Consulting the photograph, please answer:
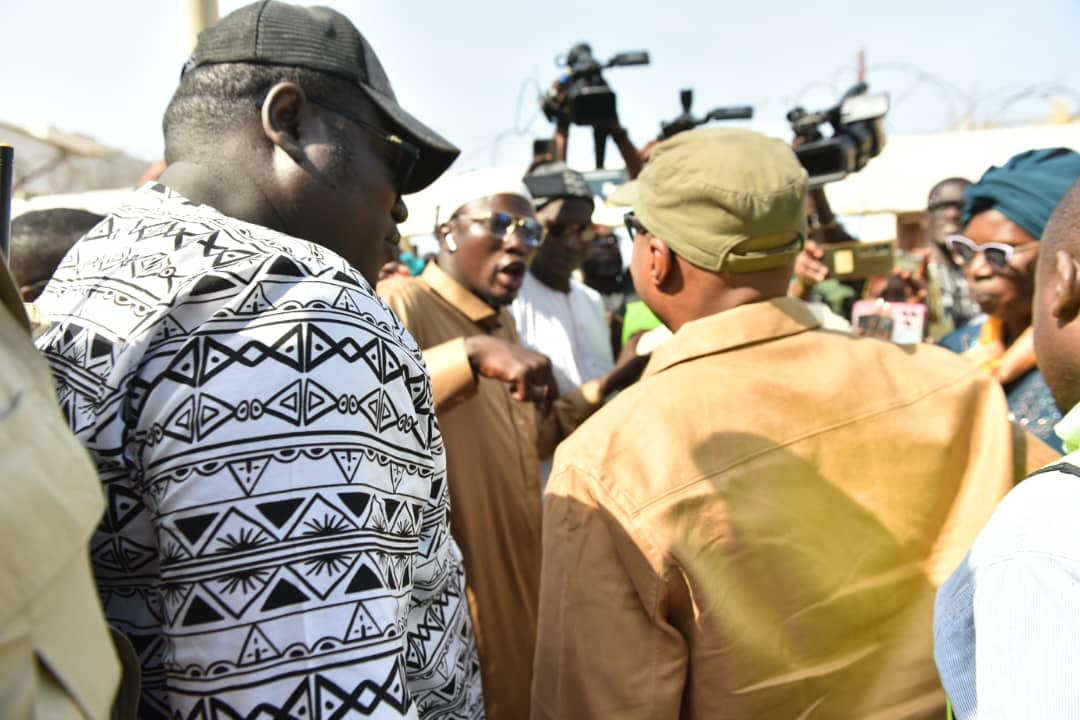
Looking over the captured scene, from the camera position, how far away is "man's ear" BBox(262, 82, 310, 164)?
127cm

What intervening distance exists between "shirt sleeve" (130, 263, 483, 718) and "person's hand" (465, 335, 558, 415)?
1755mm

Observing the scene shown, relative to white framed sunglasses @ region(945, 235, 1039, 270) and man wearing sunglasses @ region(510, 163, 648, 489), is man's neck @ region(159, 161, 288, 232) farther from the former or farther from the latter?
man wearing sunglasses @ region(510, 163, 648, 489)

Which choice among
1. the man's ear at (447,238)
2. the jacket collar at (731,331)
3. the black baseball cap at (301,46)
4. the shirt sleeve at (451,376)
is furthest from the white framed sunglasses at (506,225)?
the black baseball cap at (301,46)

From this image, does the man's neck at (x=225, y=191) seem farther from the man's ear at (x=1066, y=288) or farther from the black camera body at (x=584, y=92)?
the black camera body at (x=584, y=92)

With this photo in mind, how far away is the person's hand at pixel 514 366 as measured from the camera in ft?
9.10

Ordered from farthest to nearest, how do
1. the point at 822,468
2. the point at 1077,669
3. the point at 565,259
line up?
the point at 565,259 < the point at 822,468 < the point at 1077,669

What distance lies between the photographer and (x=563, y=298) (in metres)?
4.80

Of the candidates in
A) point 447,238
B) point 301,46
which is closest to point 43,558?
point 301,46

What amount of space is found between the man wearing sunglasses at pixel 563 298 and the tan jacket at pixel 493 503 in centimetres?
100

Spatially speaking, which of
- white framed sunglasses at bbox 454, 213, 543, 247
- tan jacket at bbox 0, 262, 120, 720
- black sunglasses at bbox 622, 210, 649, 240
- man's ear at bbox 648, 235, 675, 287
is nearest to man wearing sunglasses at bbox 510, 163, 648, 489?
white framed sunglasses at bbox 454, 213, 543, 247

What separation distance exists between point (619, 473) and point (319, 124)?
824mm

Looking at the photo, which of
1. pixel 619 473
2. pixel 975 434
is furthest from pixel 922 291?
pixel 619 473

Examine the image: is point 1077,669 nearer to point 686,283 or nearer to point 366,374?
point 366,374

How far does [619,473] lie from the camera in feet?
5.41
